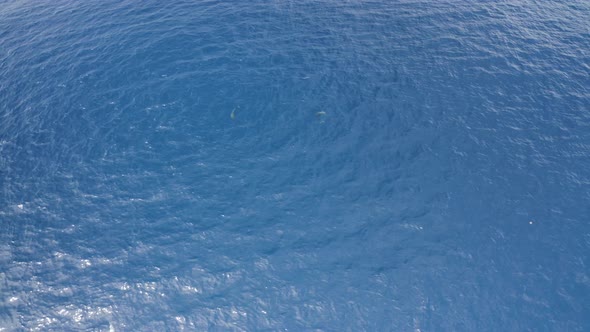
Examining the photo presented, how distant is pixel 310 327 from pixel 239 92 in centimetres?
4521

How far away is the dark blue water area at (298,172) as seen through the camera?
4978 centimetres

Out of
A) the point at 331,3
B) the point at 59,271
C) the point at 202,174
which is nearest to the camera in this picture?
the point at 59,271

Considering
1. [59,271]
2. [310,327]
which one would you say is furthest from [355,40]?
[59,271]

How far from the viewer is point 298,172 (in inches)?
2493

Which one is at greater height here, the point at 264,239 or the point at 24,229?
the point at 24,229

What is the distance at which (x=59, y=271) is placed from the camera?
5338cm

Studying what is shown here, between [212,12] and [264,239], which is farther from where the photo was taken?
[212,12]

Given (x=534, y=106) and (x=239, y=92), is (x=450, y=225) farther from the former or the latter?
(x=239, y=92)

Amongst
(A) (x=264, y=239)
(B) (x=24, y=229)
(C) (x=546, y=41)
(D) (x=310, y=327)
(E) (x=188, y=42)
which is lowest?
(D) (x=310, y=327)

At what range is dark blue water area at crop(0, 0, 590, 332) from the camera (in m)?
49.8

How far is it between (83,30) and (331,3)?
195 feet

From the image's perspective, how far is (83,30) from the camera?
3639 inches

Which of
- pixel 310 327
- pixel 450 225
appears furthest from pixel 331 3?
pixel 310 327

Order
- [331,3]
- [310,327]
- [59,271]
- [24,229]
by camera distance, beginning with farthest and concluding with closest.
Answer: [331,3]
[24,229]
[59,271]
[310,327]
